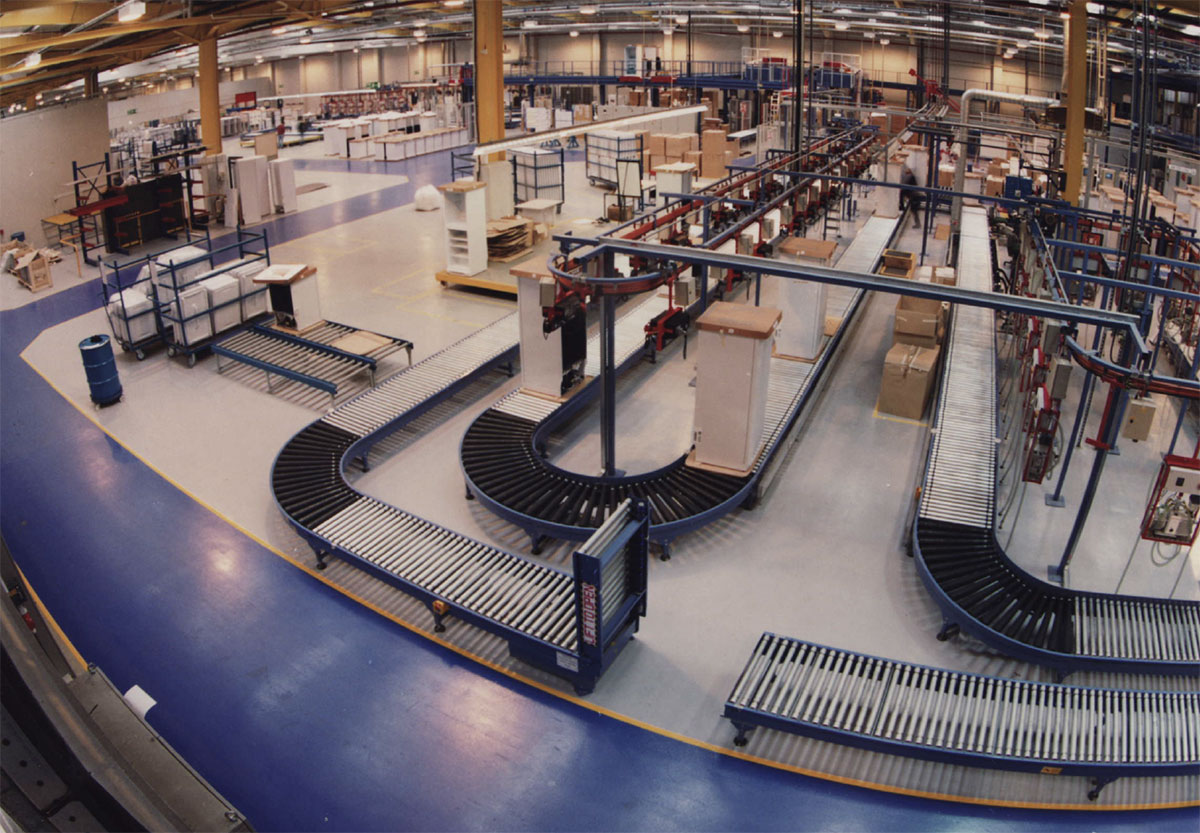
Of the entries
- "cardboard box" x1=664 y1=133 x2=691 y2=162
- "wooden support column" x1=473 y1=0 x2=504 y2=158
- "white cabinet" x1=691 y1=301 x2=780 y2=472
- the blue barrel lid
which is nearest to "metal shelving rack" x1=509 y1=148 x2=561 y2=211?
"wooden support column" x1=473 y1=0 x2=504 y2=158

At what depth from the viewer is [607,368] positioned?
8.55 meters

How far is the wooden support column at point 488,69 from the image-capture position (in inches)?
653

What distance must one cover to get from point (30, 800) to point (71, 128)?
21420 mm

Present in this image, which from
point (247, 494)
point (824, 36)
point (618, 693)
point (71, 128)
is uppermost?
point (824, 36)

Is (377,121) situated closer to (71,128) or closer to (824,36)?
(71,128)

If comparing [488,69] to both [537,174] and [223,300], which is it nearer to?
[537,174]

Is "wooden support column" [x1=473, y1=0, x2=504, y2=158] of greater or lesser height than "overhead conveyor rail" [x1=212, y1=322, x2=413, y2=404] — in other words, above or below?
above

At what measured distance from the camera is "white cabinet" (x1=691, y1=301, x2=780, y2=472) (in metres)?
8.30

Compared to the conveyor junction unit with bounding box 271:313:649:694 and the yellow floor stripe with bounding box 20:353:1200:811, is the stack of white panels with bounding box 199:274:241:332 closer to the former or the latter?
the conveyor junction unit with bounding box 271:313:649:694

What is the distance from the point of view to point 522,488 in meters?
8.69

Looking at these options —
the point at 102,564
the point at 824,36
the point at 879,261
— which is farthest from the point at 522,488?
the point at 824,36

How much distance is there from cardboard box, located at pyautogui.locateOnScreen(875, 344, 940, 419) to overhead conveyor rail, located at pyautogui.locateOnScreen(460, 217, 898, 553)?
0.92 m

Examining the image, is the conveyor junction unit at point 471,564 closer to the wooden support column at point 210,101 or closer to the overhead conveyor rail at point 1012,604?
the overhead conveyor rail at point 1012,604

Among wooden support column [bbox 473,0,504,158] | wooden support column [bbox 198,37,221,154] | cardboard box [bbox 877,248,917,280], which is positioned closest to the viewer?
cardboard box [bbox 877,248,917,280]
